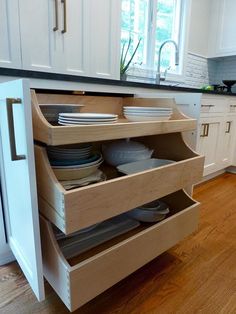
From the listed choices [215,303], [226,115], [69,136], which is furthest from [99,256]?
[226,115]

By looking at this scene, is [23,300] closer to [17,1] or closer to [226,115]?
[17,1]

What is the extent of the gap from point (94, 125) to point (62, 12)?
1095 millimetres

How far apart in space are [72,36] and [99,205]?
124 cm

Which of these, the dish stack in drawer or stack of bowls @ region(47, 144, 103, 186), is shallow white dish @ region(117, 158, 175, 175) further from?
stack of bowls @ region(47, 144, 103, 186)

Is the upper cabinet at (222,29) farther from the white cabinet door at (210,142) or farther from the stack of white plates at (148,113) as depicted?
the stack of white plates at (148,113)

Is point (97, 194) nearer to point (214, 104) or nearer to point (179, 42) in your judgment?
point (214, 104)

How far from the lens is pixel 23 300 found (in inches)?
34.0

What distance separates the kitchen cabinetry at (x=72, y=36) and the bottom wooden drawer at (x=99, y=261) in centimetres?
106

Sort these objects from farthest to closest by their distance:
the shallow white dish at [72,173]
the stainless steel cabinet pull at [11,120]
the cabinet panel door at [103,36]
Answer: the cabinet panel door at [103,36] < the shallow white dish at [72,173] < the stainless steel cabinet pull at [11,120]

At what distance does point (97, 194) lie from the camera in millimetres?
631

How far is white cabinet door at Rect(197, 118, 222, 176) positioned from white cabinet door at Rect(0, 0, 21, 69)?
1.42 metres

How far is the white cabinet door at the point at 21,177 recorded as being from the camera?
1.84ft

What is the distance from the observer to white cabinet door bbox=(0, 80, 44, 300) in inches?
22.1

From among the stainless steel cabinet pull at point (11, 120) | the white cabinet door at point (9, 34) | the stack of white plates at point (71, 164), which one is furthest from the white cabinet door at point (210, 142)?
the stainless steel cabinet pull at point (11, 120)
